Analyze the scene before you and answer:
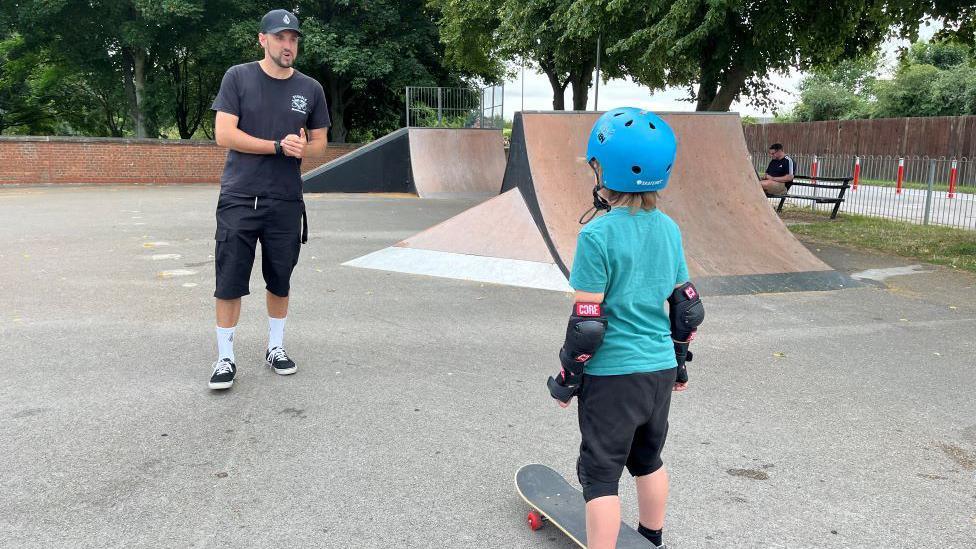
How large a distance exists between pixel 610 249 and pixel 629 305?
194 millimetres

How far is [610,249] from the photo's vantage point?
89.6 inches

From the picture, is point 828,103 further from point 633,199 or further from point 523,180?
point 633,199

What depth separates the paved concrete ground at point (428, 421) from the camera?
294 cm

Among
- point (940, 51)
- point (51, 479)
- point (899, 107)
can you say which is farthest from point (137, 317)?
point (940, 51)

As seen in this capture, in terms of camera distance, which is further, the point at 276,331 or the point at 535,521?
the point at 276,331

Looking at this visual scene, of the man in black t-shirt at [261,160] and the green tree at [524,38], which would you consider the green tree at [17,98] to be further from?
the man in black t-shirt at [261,160]

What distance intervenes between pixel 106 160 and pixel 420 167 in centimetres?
1110

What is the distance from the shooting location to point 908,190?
19453mm

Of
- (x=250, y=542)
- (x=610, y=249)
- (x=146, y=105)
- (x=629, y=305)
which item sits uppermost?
(x=146, y=105)

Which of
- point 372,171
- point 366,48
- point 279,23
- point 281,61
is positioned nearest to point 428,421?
point 281,61

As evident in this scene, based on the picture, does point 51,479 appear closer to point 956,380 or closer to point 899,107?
point 956,380

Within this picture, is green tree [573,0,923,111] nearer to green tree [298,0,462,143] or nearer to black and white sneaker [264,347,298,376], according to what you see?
black and white sneaker [264,347,298,376]

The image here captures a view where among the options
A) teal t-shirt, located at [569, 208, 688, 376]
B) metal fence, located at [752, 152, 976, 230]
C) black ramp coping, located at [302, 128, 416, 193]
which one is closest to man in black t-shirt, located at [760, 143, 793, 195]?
metal fence, located at [752, 152, 976, 230]

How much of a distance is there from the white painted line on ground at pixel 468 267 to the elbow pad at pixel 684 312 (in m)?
4.83
